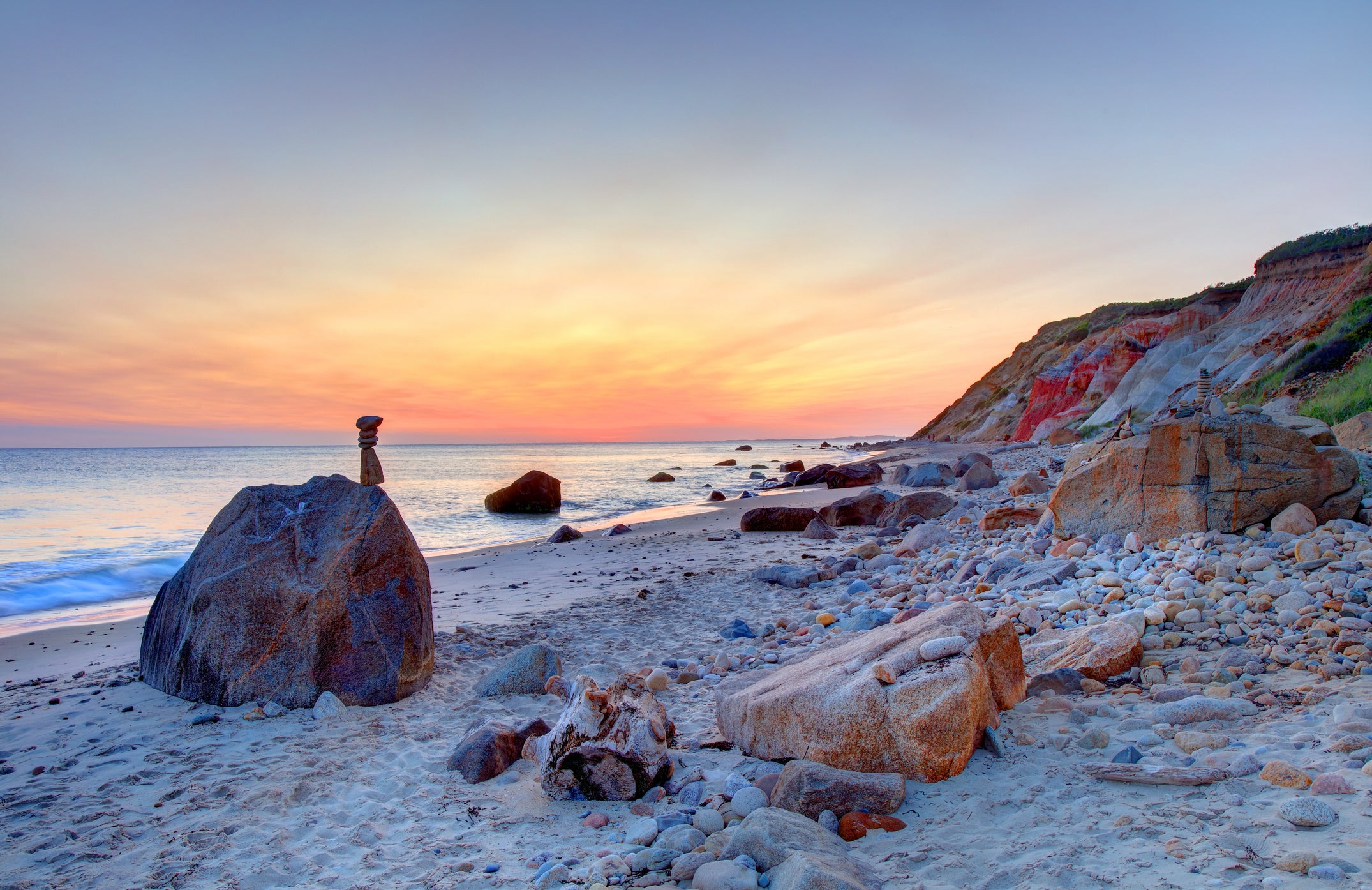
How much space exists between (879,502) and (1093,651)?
10403mm

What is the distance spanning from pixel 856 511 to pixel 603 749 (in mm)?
11867

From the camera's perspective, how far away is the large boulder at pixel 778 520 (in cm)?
1515

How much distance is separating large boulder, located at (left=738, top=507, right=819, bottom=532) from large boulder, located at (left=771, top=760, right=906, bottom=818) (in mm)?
11510

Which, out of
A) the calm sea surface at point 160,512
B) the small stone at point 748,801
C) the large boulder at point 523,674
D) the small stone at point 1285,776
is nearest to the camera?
the small stone at point 1285,776

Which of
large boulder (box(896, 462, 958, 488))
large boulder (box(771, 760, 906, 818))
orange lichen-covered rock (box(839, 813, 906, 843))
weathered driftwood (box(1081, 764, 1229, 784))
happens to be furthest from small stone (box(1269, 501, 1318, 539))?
large boulder (box(896, 462, 958, 488))

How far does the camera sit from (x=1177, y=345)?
121 ft

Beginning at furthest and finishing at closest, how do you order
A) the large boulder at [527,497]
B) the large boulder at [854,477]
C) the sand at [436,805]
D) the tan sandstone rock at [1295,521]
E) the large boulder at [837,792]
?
the large boulder at [854,477], the large boulder at [527,497], the tan sandstone rock at [1295,521], the large boulder at [837,792], the sand at [436,805]

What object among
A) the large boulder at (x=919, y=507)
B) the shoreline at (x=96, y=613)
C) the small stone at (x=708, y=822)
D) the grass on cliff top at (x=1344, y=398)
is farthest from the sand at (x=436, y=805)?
the grass on cliff top at (x=1344, y=398)

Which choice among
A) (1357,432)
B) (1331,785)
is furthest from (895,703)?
(1357,432)

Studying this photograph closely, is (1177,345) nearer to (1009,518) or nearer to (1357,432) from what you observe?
(1357,432)

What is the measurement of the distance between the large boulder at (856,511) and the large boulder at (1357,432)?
24.8 feet

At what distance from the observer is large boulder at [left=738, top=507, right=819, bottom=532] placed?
15.1 m

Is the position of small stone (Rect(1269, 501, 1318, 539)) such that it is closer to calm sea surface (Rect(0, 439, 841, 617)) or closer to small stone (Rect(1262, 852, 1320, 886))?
small stone (Rect(1262, 852, 1320, 886))

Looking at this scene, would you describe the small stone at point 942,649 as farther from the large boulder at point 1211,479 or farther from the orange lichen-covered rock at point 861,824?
the large boulder at point 1211,479
